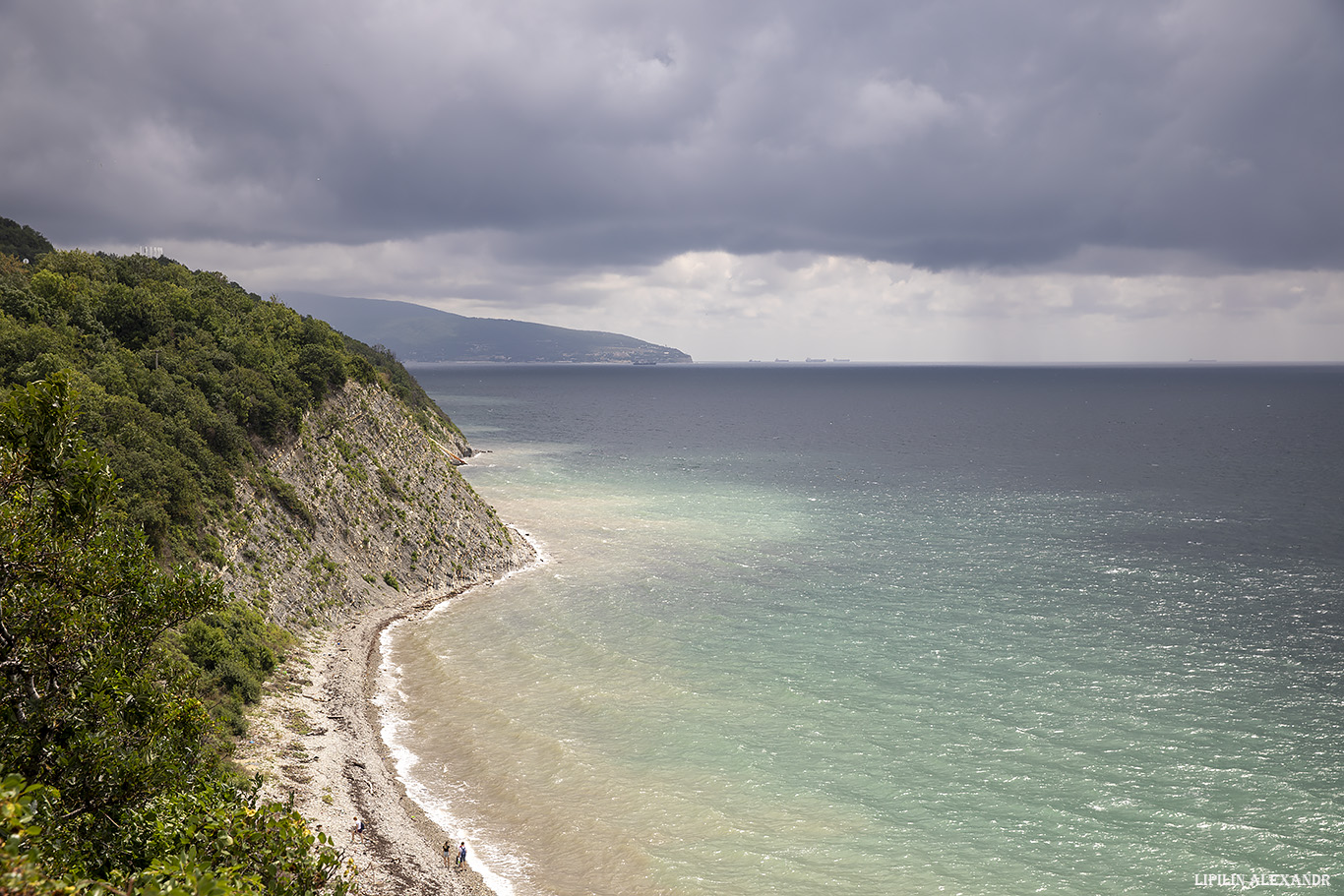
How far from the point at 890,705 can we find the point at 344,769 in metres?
26.6

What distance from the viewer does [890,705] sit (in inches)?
1574

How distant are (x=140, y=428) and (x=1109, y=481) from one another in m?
115

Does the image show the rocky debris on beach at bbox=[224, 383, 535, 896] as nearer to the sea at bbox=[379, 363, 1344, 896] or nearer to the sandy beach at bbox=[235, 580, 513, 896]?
A: the sandy beach at bbox=[235, 580, 513, 896]

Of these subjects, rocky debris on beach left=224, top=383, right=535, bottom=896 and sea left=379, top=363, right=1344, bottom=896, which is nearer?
sea left=379, top=363, right=1344, bottom=896

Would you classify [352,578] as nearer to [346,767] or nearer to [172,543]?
[172,543]

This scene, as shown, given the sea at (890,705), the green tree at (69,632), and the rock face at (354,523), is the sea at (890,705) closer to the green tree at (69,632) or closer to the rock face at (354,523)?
the rock face at (354,523)

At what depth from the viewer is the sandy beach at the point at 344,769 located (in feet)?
85.7

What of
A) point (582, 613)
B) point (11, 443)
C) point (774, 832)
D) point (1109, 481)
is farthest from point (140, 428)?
point (1109, 481)

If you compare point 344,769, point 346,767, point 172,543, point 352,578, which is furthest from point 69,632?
point 352,578

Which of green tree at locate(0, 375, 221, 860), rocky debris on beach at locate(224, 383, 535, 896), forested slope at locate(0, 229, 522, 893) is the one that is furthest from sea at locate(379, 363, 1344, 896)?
green tree at locate(0, 375, 221, 860)

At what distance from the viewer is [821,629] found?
51281 mm

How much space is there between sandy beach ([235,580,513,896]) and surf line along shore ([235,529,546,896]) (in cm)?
4

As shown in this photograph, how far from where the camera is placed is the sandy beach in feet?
85.7

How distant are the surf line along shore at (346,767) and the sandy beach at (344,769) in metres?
0.04
